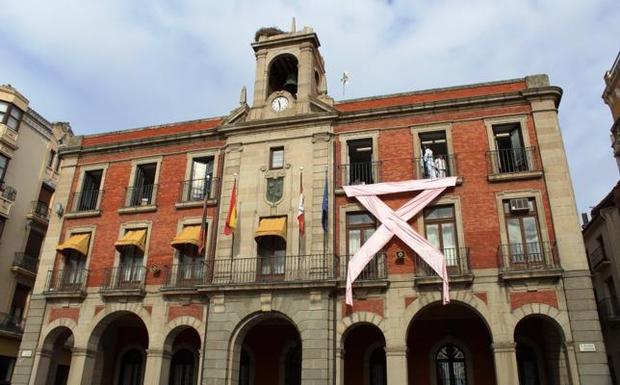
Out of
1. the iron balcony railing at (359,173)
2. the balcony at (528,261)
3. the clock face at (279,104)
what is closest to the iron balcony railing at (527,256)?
the balcony at (528,261)

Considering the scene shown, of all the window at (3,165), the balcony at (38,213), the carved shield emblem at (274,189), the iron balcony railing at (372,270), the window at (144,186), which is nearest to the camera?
the iron balcony railing at (372,270)

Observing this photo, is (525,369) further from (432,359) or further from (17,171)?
(17,171)

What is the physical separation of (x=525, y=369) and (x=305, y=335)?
27.6ft

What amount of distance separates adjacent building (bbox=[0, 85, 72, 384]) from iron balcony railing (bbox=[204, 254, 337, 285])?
15174 millimetres

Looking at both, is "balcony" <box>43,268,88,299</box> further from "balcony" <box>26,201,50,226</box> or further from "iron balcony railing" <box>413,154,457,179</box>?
"iron balcony railing" <box>413,154,457,179</box>

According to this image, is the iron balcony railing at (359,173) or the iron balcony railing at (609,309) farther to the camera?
the iron balcony railing at (609,309)

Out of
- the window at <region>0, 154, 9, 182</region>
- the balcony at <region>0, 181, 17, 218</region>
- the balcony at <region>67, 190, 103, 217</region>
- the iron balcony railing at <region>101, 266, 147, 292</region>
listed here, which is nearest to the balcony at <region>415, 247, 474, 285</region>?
the iron balcony railing at <region>101, 266, 147, 292</region>

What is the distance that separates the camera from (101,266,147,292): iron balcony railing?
72.0 ft

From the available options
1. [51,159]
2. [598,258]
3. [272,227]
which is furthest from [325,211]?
[51,159]

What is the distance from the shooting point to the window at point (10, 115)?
1223 inches

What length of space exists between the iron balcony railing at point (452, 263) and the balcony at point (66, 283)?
13988 millimetres

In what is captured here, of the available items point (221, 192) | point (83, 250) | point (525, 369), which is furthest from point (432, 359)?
point (83, 250)

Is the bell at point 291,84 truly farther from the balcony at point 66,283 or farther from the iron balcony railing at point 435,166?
the balcony at point 66,283

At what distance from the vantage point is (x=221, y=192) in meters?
22.4
